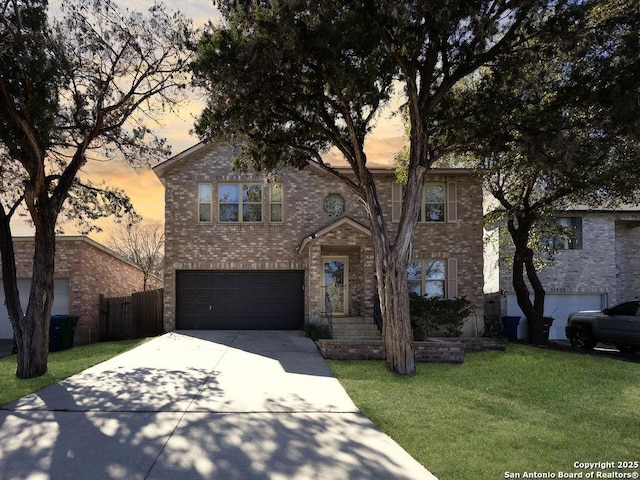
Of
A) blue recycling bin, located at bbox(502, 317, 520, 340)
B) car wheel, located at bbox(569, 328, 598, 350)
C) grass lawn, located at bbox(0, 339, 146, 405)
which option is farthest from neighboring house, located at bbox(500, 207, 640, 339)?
grass lawn, located at bbox(0, 339, 146, 405)

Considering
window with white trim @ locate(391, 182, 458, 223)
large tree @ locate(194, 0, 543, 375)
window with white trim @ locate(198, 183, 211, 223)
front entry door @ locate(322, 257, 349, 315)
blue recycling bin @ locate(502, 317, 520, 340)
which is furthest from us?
blue recycling bin @ locate(502, 317, 520, 340)

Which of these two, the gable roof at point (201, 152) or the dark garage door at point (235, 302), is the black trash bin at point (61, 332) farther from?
the gable roof at point (201, 152)

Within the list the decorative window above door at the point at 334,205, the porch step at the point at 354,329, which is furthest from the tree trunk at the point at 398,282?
the decorative window above door at the point at 334,205

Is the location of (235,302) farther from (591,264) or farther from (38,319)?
(591,264)

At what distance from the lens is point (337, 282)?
18.4 m

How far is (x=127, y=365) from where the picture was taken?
1102cm

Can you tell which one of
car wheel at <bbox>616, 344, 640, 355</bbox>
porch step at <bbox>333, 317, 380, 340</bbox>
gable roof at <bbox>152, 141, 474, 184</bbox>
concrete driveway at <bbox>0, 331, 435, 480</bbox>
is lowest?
car wheel at <bbox>616, 344, 640, 355</bbox>

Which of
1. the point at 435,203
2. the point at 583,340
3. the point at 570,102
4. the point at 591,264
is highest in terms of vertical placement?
the point at 570,102

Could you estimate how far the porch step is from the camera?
52.6 feet

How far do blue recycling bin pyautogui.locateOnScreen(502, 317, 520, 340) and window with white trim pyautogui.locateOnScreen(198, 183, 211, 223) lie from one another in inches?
483

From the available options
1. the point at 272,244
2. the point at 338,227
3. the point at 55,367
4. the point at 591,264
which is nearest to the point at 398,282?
the point at 338,227

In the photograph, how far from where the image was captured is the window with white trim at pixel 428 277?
59.8ft

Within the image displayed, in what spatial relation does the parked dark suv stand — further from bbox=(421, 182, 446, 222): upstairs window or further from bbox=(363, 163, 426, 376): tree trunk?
bbox=(363, 163, 426, 376): tree trunk

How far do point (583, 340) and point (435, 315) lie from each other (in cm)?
495
